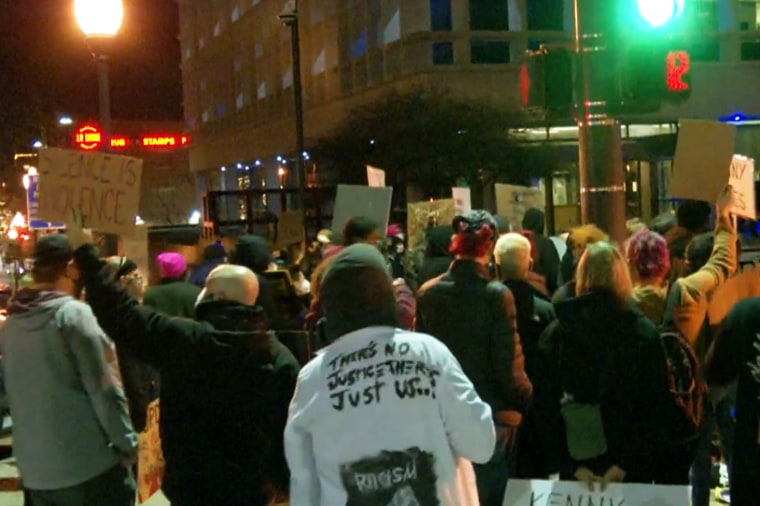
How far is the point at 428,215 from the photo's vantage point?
11.5m

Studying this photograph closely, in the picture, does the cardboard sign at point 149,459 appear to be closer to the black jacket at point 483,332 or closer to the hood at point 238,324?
the black jacket at point 483,332

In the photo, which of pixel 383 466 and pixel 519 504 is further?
pixel 519 504

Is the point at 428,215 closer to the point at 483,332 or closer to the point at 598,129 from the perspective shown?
the point at 598,129

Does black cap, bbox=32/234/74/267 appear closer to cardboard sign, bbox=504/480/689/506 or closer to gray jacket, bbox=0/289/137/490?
gray jacket, bbox=0/289/137/490

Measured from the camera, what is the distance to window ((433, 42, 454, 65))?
33.5m

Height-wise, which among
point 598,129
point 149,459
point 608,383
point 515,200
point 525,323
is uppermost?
point 598,129

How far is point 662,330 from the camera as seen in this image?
5484mm

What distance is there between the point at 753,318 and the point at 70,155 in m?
3.56

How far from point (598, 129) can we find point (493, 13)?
2671cm

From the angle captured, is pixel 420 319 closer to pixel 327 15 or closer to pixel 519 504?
pixel 519 504

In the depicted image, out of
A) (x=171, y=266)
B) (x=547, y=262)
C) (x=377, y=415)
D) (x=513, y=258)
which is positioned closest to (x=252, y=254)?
(x=171, y=266)

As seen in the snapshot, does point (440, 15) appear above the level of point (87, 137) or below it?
above

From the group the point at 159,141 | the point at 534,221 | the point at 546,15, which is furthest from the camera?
the point at 159,141

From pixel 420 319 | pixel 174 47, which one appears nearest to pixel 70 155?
pixel 420 319
